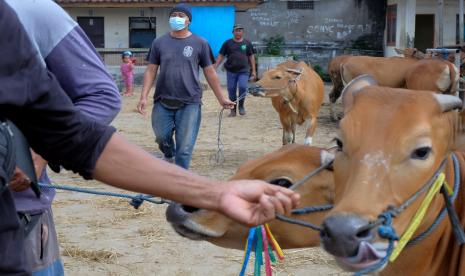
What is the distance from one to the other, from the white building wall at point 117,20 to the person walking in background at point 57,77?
22.4m

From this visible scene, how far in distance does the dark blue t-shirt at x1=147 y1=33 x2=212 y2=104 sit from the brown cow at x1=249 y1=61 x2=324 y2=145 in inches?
131

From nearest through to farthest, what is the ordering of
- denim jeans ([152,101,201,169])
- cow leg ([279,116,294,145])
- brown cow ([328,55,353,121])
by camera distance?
denim jeans ([152,101,201,169]) → cow leg ([279,116,294,145]) → brown cow ([328,55,353,121])

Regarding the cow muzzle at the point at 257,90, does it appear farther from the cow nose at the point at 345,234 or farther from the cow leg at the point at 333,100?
the cow nose at the point at 345,234

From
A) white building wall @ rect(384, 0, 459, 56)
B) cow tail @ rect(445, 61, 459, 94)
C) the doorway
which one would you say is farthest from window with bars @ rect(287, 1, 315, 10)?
cow tail @ rect(445, 61, 459, 94)

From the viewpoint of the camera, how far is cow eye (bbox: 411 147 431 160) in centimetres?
263

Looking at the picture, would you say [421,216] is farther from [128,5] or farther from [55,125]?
[128,5]

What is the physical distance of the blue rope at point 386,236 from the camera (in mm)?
2375

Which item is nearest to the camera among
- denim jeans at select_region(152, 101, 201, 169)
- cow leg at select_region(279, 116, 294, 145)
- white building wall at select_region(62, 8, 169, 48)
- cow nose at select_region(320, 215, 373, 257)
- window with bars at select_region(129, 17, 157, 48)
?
cow nose at select_region(320, 215, 373, 257)

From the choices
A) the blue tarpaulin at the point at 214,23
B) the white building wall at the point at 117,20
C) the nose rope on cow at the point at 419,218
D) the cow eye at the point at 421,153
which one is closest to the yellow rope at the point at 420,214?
the nose rope on cow at the point at 419,218

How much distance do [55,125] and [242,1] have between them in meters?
22.9

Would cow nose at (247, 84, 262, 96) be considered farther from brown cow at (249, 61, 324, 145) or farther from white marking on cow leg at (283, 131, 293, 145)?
white marking on cow leg at (283, 131, 293, 145)

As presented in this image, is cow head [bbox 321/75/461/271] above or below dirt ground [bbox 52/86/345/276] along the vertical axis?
above

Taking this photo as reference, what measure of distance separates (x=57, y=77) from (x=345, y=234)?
4.38 ft

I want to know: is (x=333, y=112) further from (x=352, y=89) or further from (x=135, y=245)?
(x=352, y=89)
